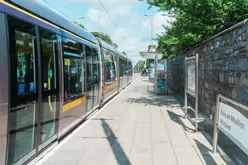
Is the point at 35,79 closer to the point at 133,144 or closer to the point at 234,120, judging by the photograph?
the point at 133,144

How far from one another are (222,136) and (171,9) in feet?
17.7

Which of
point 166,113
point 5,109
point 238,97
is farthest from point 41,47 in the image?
point 166,113

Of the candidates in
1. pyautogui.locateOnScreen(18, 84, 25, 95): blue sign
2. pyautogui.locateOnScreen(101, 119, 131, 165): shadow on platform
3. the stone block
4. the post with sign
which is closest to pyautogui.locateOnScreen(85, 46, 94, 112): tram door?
pyautogui.locateOnScreen(101, 119, 131, 165): shadow on platform

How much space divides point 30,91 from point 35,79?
0.89 ft

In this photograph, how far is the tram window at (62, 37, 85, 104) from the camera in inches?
245

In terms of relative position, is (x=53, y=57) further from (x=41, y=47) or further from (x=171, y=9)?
(x=171, y=9)

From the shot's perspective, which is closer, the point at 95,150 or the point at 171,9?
the point at 95,150

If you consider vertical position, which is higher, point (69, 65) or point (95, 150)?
point (69, 65)

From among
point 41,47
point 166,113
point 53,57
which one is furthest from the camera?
point 166,113

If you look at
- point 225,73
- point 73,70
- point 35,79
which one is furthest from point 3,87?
point 225,73

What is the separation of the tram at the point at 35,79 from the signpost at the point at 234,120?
2.88 m

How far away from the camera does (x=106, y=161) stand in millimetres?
4910

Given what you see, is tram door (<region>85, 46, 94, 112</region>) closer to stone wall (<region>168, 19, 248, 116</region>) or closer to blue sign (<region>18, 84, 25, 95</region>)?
stone wall (<region>168, 19, 248, 116</region>)

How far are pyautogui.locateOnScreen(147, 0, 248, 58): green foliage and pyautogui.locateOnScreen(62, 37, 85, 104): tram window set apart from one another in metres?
3.91
